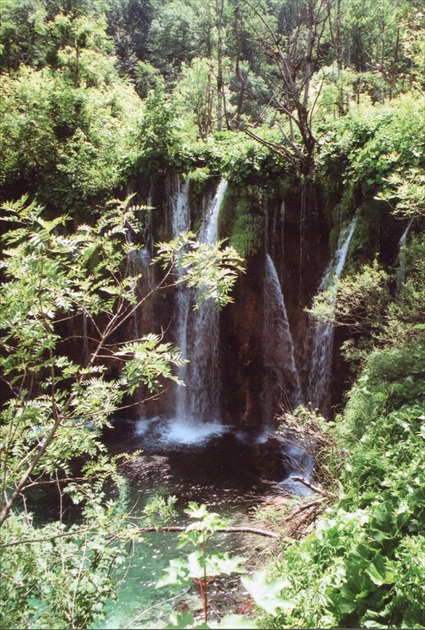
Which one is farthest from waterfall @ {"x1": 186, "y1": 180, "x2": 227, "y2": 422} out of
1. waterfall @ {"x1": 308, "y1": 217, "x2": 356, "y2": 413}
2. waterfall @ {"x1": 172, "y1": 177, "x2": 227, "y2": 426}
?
waterfall @ {"x1": 308, "y1": 217, "x2": 356, "y2": 413}

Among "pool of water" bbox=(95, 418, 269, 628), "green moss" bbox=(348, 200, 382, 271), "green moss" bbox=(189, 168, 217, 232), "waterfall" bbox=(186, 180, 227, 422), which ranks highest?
"green moss" bbox=(189, 168, 217, 232)

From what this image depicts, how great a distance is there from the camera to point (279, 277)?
994 cm

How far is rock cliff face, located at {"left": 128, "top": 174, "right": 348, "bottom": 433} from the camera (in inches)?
380

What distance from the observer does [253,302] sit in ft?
33.8

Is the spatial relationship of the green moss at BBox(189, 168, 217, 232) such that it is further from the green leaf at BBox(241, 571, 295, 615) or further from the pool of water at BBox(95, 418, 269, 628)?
the green leaf at BBox(241, 571, 295, 615)

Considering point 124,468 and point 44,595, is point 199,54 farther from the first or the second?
point 44,595

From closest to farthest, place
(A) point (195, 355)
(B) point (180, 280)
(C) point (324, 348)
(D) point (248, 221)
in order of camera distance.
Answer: (B) point (180, 280), (C) point (324, 348), (D) point (248, 221), (A) point (195, 355)

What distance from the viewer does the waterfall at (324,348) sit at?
847 cm

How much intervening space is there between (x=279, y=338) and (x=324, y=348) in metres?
1.52

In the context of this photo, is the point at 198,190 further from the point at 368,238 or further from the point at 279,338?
the point at 368,238

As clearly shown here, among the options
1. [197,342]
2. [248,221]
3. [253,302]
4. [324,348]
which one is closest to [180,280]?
[324,348]

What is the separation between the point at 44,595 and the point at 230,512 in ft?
15.1

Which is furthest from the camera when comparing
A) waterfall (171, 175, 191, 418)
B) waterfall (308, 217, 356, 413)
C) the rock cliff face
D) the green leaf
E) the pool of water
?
waterfall (171, 175, 191, 418)

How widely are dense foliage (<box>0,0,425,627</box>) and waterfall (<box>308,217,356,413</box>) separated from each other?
349mm
